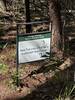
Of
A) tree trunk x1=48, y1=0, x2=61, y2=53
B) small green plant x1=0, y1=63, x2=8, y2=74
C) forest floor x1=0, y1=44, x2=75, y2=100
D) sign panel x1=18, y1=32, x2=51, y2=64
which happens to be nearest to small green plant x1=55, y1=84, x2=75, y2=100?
forest floor x1=0, y1=44, x2=75, y2=100

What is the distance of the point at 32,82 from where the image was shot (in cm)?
538

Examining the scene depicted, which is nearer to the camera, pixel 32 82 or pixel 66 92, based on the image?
pixel 66 92

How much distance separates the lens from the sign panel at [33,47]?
4.96m

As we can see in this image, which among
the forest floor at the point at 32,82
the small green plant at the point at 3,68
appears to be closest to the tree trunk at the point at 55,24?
the forest floor at the point at 32,82

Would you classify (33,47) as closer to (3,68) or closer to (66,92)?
(66,92)

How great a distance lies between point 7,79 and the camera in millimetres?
5418

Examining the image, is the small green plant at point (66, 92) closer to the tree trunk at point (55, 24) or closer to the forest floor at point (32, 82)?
the forest floor at point (32, 82)

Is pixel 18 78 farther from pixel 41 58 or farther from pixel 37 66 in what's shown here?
pixel 37 66

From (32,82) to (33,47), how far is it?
2.43 feet

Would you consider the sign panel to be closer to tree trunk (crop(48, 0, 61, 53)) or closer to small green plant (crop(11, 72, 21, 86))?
small green plant (crop(11, 72, 21, 86))

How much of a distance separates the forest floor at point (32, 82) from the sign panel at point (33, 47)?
43 cm

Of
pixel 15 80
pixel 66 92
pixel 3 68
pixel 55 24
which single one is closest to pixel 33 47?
pixel 15 80

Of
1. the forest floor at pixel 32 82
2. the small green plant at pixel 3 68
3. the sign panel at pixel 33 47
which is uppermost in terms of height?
the sign panel at pixel 33 47

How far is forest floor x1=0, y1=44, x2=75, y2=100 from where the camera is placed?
489 centimetres
